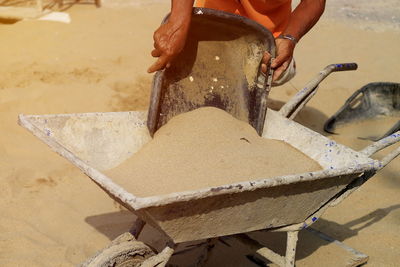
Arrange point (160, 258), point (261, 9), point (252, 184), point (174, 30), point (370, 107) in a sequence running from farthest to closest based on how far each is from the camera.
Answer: point (370, 107), point (261, 9), point (174, 30), point (160, 258), point (252, 184)

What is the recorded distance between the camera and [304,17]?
3086mm

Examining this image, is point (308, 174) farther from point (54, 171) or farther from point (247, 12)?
point (54, 171)

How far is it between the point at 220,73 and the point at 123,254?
42.0 inches

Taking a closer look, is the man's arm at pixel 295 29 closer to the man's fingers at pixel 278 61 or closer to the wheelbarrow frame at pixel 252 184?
the man's fingers at pixel 278 61

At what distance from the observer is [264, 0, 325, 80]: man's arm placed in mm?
2928

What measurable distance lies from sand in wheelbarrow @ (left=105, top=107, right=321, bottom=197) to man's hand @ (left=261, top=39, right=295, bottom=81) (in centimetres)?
30

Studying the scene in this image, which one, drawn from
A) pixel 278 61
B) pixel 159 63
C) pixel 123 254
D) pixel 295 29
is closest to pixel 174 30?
pixel 159 63

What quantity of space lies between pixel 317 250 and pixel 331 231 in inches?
11.3

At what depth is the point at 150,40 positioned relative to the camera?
606 centimetres

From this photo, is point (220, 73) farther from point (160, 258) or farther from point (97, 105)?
point (97, 105)

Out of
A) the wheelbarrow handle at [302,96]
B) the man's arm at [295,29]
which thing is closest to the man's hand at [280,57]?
the man's arm at [295,29]

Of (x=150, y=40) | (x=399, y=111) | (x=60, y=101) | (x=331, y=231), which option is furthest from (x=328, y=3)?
(x=331, y=231)

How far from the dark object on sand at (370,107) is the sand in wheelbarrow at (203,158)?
1892mm

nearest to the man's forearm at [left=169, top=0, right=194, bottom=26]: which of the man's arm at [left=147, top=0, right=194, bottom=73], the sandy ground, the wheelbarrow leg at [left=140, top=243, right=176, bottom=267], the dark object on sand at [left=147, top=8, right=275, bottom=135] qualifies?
the man's arm at [left=147, top=0, right=194, bottom=73]
